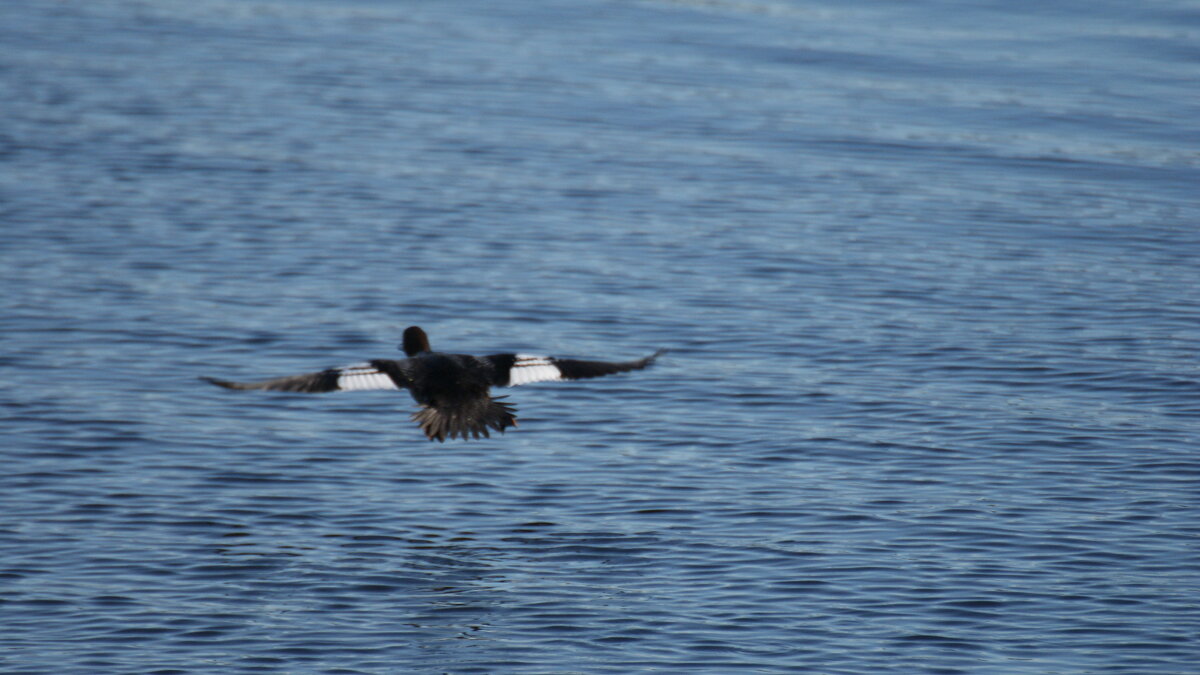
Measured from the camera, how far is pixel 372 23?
1303 inches

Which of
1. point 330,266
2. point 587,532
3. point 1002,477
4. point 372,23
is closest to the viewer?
point 587,532

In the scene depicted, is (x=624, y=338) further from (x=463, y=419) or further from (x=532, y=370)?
(x=463, y=419)

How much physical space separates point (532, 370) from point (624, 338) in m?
5.41

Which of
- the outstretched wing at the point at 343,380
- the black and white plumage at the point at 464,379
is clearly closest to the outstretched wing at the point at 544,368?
the black and white plumage at the point at 464,379

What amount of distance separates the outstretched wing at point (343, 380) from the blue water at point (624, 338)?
1.37 meters

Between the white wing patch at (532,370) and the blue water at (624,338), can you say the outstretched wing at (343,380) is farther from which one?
the blue water at (624,338)

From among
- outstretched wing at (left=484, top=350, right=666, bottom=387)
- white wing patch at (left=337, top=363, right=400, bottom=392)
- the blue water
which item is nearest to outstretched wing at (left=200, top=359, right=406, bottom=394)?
white wing patch at (left=337, top=363, right=400, bottom=392)

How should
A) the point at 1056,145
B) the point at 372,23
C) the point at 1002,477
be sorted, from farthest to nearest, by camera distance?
1. the point at 372,23
2. the point at 1056,145
3. the point at 1002,477

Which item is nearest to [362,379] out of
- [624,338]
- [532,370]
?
[532,370]

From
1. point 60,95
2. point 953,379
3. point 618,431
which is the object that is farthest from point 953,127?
point 60,95

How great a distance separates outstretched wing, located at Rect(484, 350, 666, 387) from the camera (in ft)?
37.1

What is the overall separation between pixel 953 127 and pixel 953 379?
1034 cm

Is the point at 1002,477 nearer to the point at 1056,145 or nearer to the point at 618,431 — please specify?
the point at 618,431

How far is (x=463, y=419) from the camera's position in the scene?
11.4m
